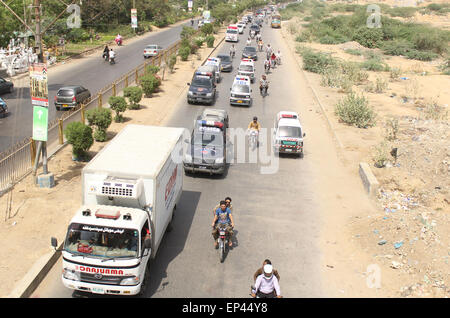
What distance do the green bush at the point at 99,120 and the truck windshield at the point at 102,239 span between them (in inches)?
468

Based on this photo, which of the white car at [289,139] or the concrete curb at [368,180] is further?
the white car at [289,139]

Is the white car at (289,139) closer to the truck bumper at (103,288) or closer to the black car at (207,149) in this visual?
the black car at (207,149)

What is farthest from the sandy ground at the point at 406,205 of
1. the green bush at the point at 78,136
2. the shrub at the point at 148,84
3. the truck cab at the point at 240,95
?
the shrub at the point at 148,84

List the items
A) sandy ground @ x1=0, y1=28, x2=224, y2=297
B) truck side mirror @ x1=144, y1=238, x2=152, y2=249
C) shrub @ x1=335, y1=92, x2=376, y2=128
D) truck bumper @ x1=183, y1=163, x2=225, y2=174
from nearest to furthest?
1. truck side mirror @ x1=144, y1=238, x2=152, y2=249
2. sandy ground @ x1=0, y1=28, x2=224, y2=297
3. truck bumper @ x1=183, y1=163, x2=225, y2=174
4. shrub @ x1=335, y1=92, x2=376, y2=128

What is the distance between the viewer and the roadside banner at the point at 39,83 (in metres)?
15.2

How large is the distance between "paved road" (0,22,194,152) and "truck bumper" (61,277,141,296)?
39.6ft

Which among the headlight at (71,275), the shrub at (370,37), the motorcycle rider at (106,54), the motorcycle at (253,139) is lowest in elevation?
the headlight at (71,275)

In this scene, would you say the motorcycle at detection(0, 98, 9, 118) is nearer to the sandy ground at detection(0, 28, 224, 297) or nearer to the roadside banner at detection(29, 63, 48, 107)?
the sandy ground at detection(0, 28, 224, 297)

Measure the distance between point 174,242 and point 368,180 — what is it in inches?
330

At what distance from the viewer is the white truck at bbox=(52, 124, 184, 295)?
9.48 m

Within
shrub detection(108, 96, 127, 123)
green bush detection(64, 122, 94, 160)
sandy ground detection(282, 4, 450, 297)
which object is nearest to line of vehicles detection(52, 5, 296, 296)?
sandy ground detection(282, 4, 450, 297)
